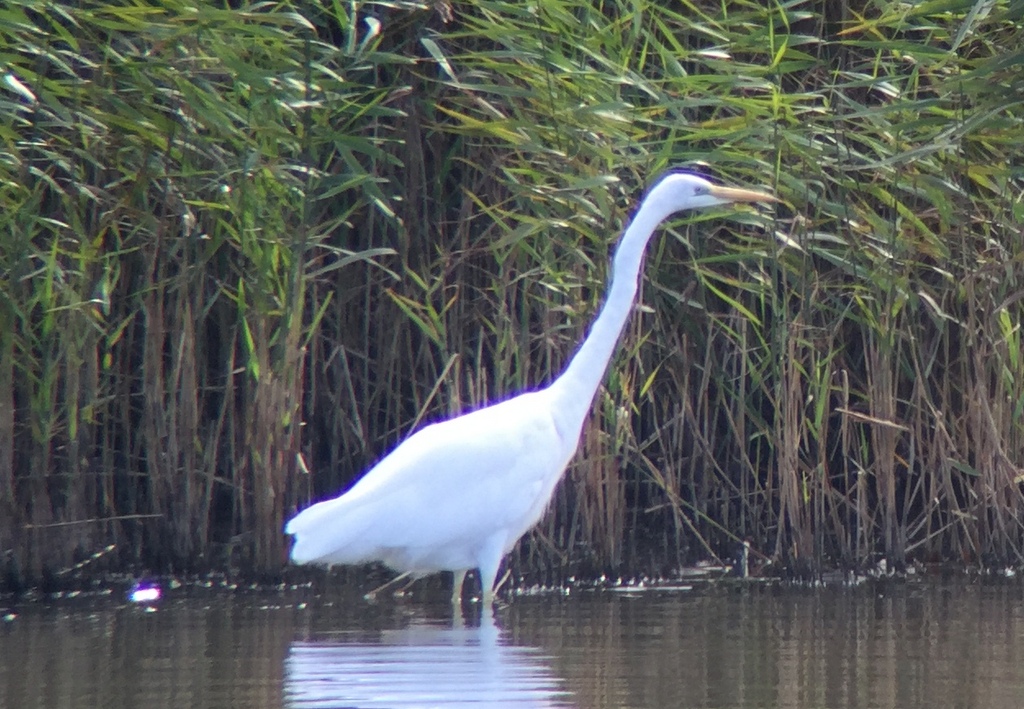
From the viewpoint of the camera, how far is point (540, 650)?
4582 millimetres

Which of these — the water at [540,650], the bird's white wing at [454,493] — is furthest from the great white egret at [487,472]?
the water at [540,650]

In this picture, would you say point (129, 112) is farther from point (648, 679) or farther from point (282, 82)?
point (648, 679)

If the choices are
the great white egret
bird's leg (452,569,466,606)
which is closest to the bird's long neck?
the great white egret

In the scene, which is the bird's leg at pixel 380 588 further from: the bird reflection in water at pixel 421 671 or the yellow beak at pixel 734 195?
the yellow beak at pixel 734 195

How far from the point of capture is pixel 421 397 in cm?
Answer: 645

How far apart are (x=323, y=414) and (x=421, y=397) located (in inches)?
16.1

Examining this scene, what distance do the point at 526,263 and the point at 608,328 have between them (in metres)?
0.75

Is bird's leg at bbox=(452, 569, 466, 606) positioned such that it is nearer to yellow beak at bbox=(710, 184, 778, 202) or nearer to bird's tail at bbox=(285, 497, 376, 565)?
bird's tail at bbox=(285, 497, 376, 565)

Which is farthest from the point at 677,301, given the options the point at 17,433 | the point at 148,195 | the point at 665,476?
the point at 17,433

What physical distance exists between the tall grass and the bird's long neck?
13.5 inches

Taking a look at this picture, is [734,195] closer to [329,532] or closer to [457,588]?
[457,588]

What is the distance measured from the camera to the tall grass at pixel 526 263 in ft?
18.9

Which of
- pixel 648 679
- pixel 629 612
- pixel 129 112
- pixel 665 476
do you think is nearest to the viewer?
pixel 648 679

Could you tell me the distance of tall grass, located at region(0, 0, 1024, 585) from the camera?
18.9 ft
